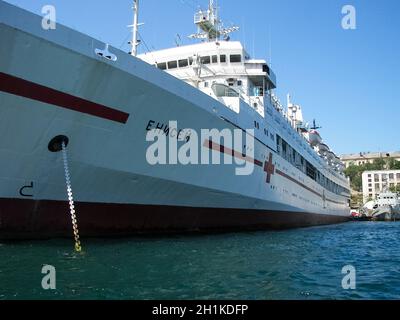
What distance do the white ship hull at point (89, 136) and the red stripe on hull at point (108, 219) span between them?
26mm

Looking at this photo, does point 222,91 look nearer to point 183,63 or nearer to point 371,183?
point 183,63

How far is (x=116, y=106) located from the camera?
9.98m

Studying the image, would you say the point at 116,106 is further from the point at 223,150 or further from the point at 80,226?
the point at 223,150

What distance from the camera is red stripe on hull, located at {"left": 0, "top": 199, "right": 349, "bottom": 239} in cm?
952

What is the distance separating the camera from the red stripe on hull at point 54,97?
838 cm

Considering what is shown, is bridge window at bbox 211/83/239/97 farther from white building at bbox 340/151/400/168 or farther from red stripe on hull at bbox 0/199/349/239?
white building at bbox 340/151/400/168

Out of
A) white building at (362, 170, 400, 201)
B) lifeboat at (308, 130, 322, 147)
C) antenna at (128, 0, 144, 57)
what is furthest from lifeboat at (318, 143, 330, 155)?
white building at (362, 170, 400, 201)

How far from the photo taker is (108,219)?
11.0 meters

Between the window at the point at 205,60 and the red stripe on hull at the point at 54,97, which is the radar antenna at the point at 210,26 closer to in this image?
the window at the point at 205,60

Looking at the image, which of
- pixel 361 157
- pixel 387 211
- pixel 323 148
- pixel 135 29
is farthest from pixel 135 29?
pixel 361 157

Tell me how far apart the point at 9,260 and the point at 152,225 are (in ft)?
16.7

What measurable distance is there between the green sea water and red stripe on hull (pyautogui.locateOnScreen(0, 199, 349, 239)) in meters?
0.50

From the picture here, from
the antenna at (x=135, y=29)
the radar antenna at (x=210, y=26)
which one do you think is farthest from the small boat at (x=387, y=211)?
the antenna at (x=135, y=29)
